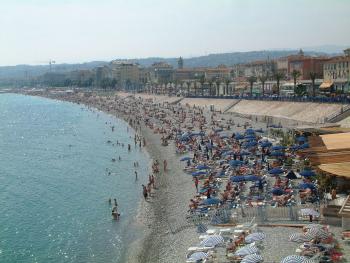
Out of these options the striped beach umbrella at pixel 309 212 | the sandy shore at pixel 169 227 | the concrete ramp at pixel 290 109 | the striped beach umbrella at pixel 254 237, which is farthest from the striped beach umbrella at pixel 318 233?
the concrete ramp at pixel 290 109

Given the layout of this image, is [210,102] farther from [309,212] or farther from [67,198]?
[309,212]

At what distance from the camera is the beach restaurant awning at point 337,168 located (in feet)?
68.2

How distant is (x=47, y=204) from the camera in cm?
3159

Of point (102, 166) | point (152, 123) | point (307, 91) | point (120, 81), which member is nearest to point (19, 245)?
point (102, 166)

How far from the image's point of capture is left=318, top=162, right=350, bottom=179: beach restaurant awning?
20791 millimetres

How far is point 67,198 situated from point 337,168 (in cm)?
1778

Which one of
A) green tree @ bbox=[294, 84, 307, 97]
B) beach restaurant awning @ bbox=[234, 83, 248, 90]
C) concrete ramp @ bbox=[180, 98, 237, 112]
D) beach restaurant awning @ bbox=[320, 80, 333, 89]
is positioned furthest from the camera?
beach restaurant awning @ bbox=[234, 83, 248, 90]

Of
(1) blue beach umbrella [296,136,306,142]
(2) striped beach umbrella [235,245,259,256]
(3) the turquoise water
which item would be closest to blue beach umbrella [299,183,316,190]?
(2) striped beach umbrella [235,245,259,256]

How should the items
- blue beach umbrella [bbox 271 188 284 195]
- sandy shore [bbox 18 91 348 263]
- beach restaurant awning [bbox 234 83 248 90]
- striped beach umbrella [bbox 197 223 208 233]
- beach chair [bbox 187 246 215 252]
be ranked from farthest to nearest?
1. beach restaurant awning [bbox 234 83 248 90]
2. blue beach umbrella [bbox 271 188 284 195]
3. striped beach umbrella [bbox 197 223 208 233]
4. sandy shore [bbox 18 91 348 263]
5. beach chair [bbox 187 246 215 252]

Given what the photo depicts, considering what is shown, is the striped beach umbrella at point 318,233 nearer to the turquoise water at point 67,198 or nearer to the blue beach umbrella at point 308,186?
the blue beach umbrella at point 308,186

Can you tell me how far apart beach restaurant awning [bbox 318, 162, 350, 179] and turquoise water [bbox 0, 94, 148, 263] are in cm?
927

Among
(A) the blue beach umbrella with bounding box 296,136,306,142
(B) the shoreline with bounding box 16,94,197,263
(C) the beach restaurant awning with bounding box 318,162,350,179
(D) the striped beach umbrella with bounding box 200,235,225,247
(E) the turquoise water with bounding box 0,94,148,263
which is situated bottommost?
(E) the turquoise water with bounding box 0,94,148,263

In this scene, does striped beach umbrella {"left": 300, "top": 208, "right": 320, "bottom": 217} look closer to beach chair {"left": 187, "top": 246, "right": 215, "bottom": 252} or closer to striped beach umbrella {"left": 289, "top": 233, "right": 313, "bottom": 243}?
striped beach umbrella {"left": 289, "top": 233, "right": 313, "bottom": 243}

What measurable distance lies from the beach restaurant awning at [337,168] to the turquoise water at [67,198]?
927 cm
